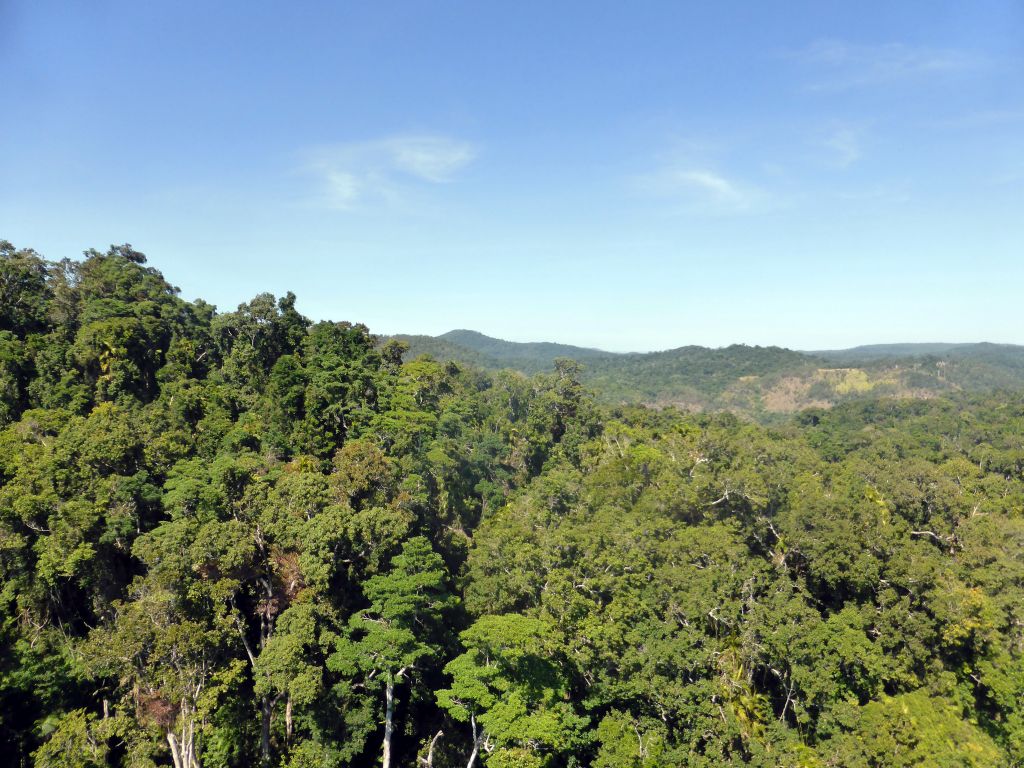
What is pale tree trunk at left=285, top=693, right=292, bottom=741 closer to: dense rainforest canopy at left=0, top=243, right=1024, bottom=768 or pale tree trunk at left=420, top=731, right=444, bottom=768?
dense rainforest canopy at left=0, top=243, right=1024, bottom=768

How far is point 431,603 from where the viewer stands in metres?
22.8

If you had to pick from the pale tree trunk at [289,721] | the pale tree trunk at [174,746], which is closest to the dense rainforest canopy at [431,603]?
the pale tree trunk at [174,746]

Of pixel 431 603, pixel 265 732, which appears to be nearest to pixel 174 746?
pixel 265 732

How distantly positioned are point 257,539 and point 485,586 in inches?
412

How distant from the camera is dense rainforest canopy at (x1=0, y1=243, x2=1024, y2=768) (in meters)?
20.5

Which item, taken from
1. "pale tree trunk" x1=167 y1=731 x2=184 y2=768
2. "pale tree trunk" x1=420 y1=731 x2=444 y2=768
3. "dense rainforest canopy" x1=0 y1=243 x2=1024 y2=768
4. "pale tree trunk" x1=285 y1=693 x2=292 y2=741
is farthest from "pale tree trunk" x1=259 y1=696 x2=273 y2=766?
"pale tree trunk" x1=420 y1=731 x2=444 y2=768

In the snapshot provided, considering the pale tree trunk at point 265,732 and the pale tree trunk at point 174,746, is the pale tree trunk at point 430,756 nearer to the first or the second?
the pale tree trunk at point 265,732

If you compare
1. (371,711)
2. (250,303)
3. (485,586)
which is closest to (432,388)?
(250,303)

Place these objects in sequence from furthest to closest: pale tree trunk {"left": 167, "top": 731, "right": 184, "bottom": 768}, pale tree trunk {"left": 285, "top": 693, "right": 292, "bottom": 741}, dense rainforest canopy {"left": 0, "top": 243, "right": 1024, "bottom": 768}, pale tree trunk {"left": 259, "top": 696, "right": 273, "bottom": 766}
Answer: pale tree trunk {"left": 285, "top": 693, "right": 292, "bottom": 741}
pale tree trunk {"left": 259, "top": 696, "right": 273, "bottom": 766}
dense rainforest canopy {"left": 0, "top": 243, "right": 1024, "bottom": 768}
pale tree trunk {"left": 167, "top": 731, "right": 184, "bottom": 768}

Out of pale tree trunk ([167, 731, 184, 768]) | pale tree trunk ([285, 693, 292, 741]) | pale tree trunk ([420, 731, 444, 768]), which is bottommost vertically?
pale tree trunk ([420, 731, 444, 768])

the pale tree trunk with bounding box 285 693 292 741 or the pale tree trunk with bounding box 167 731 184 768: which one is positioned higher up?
the pale tree trunk with bounding box 167 731 184 768

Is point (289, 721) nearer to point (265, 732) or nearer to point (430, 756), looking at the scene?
point (265, 732)

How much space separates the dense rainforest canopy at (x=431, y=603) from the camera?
20547 millimetres

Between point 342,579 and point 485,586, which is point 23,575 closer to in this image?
point 342,579
